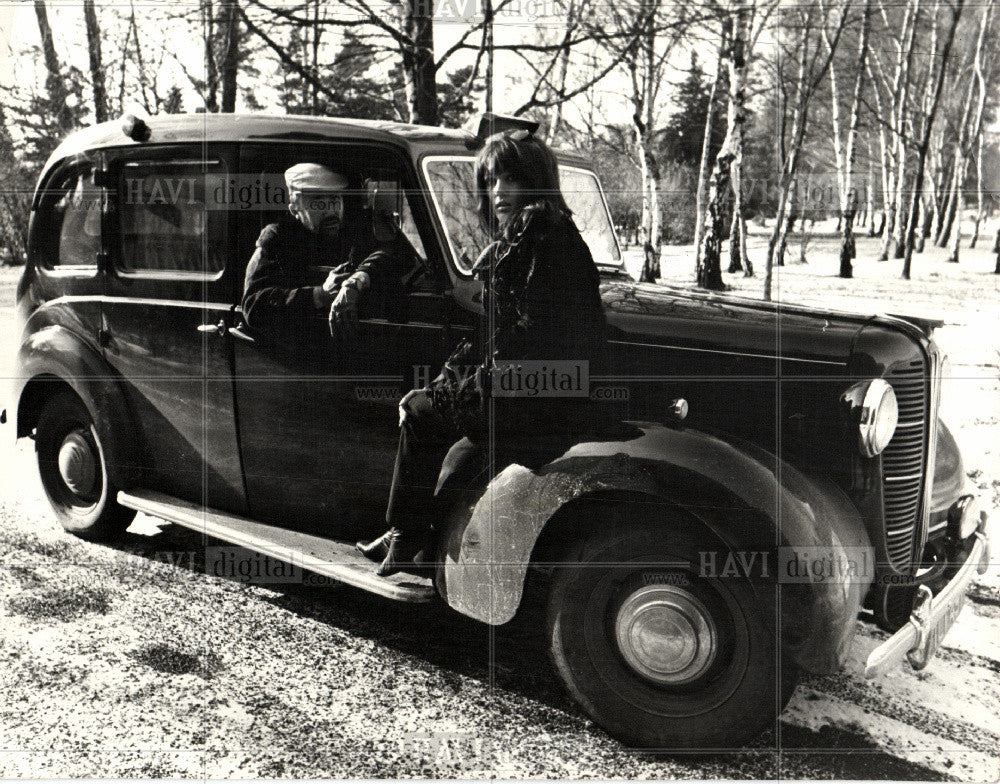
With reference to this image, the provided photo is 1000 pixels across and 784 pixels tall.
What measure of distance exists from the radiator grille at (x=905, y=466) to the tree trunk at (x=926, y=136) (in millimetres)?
463

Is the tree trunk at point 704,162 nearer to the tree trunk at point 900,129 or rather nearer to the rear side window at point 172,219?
the tree trunk at point 900,129

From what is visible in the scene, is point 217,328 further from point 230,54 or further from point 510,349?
point 510,349

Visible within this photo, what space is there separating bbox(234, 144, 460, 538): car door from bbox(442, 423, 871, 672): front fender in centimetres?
50

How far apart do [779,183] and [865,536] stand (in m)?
1.17

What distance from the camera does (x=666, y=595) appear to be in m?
2.62

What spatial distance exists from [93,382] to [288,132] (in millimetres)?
1469

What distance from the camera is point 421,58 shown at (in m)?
3.28

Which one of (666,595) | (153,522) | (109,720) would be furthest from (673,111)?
(153,522)

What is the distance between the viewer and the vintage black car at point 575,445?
2.56 meters

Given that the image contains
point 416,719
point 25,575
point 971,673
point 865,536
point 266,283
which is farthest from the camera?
point 25,575

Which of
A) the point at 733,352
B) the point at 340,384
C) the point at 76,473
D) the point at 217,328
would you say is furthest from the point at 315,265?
the point at 76,473

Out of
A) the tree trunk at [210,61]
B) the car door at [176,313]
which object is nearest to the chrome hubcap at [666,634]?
the car door at [176,313]

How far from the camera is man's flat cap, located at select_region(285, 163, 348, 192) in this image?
10.3 ft

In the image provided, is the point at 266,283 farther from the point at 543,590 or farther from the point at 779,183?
the point at 779,183
